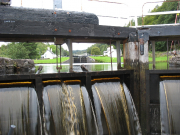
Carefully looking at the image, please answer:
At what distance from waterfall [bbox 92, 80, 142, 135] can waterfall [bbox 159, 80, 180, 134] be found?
118cm

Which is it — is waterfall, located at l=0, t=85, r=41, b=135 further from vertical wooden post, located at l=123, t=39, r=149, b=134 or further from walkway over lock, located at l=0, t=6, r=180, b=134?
vertical wooden post, located at l=123, t=39, r=149, b=134

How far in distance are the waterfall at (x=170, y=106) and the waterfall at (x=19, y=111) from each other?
17.6 feet

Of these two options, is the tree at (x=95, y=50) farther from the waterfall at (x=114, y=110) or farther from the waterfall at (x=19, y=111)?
the waterfall at (x=19, y=111)

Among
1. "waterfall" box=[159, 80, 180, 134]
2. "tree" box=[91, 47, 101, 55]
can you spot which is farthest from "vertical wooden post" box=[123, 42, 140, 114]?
"tree" box=[91, 47, 101, 55]

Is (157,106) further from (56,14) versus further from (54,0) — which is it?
(54,0)

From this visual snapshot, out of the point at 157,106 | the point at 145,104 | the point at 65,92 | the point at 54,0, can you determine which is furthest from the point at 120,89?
the point at 54,0

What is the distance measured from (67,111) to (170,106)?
15.1 feet

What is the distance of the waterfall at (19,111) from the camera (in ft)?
19.3

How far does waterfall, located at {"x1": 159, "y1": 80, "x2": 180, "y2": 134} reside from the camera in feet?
23.3

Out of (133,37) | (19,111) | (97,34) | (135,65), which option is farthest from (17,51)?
(135,65)

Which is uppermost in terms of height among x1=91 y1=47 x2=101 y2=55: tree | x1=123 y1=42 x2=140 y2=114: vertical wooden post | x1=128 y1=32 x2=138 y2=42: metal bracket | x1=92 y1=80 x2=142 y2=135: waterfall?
x1=128 y1=32 x2=138 y2=42: metal bracket

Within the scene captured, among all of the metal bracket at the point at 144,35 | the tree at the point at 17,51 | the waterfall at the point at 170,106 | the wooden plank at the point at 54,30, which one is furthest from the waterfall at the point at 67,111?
the tree at the point at 17,51

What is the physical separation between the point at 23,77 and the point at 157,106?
6219 millimetres

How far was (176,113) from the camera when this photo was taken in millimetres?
7223
